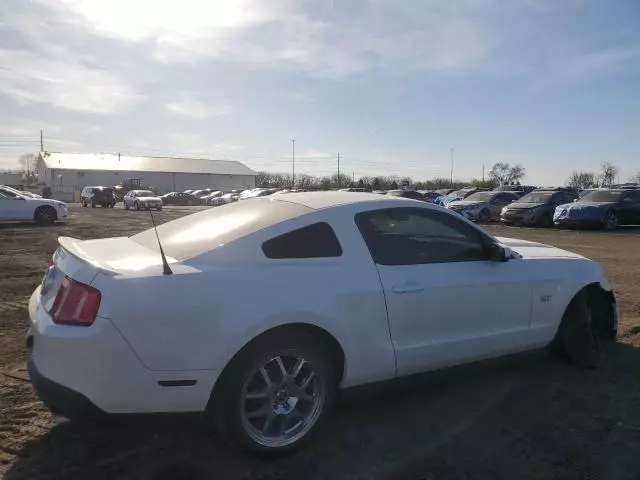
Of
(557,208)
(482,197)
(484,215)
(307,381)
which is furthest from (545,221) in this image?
(307,381)

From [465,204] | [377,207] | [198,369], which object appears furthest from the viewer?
[465,204]

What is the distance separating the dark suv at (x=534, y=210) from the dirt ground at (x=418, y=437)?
19.0 meters

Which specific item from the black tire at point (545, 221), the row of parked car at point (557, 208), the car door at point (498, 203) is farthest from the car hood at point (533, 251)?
the car door at point (498, 203)

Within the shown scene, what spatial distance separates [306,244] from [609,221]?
→ 20088 mm

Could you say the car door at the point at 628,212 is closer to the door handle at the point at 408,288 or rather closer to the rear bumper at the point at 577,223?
the rear bumper at the point at 577,223

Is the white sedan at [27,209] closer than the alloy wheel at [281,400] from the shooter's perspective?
No

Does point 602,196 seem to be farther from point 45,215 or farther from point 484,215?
point 45,215

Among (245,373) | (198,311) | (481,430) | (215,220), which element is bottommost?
(481,430)

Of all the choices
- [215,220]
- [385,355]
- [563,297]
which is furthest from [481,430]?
[215,220]

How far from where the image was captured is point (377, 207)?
3848 millimetres

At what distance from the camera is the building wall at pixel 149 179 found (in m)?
82.3

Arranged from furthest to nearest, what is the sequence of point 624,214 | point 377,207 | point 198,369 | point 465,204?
point 465,204, point 624,214, point 377,207, point 198,369

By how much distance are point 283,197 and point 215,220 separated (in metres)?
0.55

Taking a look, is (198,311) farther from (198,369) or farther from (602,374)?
(602,374)
